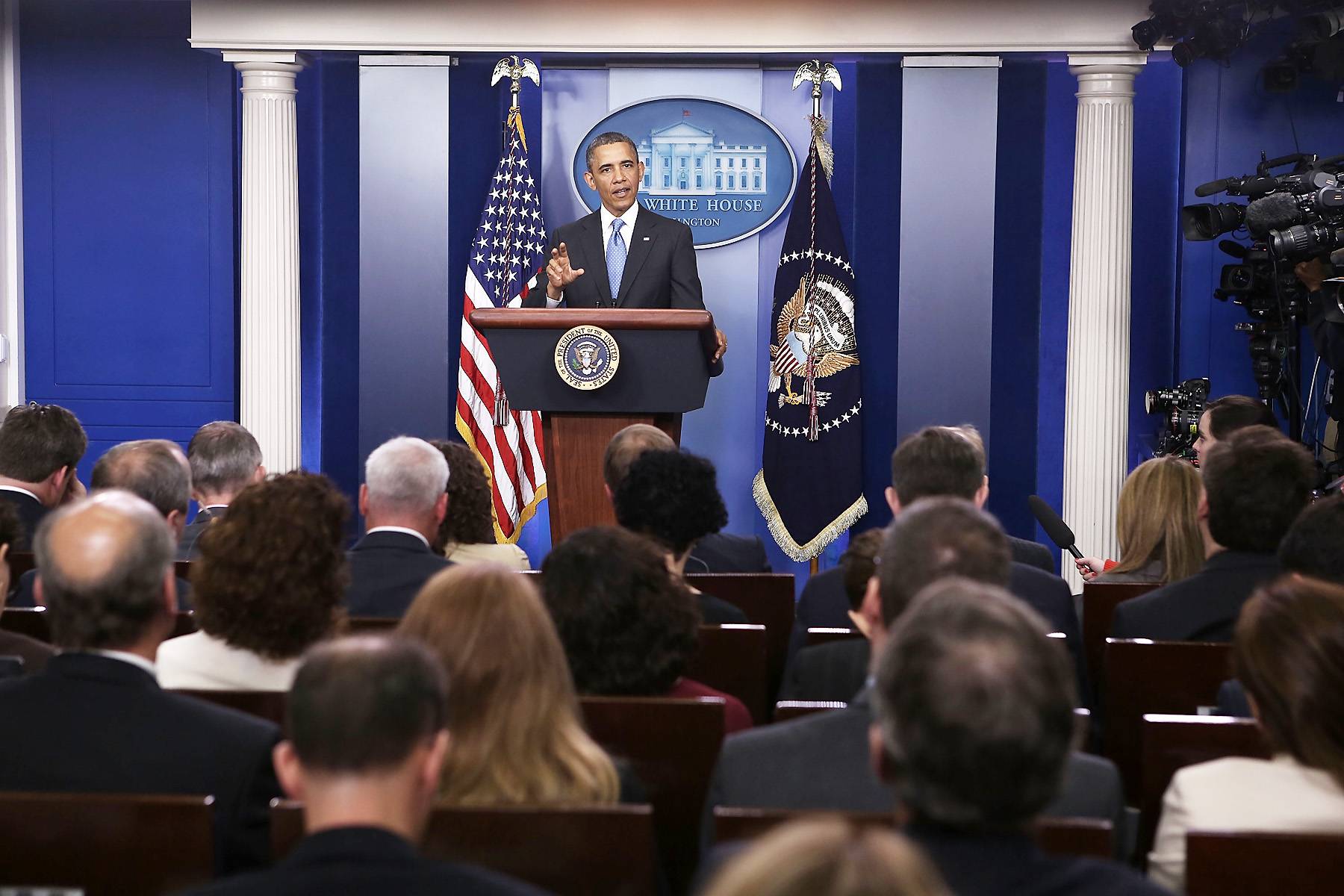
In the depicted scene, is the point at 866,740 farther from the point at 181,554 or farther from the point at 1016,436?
the point at 1016,436

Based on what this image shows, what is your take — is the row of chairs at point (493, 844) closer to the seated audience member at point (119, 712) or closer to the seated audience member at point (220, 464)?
the seated audience member at point (119, 712)

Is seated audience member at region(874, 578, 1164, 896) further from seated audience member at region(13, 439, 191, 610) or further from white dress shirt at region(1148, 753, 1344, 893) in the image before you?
seated audience member at region(13, 439, 191, 610)

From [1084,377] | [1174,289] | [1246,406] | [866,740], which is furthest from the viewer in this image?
[1174,289]

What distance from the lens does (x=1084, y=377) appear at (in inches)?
270

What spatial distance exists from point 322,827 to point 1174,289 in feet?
22.2

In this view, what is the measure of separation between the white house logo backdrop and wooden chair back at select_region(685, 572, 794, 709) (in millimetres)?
4088

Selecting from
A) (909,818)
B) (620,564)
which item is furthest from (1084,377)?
(909,818)

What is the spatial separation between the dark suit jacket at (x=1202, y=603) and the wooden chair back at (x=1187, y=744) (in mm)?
968

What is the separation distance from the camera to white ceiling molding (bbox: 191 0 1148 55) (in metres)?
6.80

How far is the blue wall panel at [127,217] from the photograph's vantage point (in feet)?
24.8

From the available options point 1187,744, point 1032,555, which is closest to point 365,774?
point 1187,744

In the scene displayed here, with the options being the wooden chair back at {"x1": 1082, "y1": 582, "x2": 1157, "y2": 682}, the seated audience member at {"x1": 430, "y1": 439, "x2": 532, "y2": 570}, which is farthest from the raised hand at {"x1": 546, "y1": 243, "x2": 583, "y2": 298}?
the wooden chair back at {"x1": 1082, "y1": 582, "x2": 1157, "y2": 682}

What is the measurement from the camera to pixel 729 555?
4184 millimetres

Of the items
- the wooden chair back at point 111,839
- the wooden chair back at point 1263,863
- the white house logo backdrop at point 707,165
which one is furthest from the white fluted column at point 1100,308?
the wooden chair back at point 111,839
